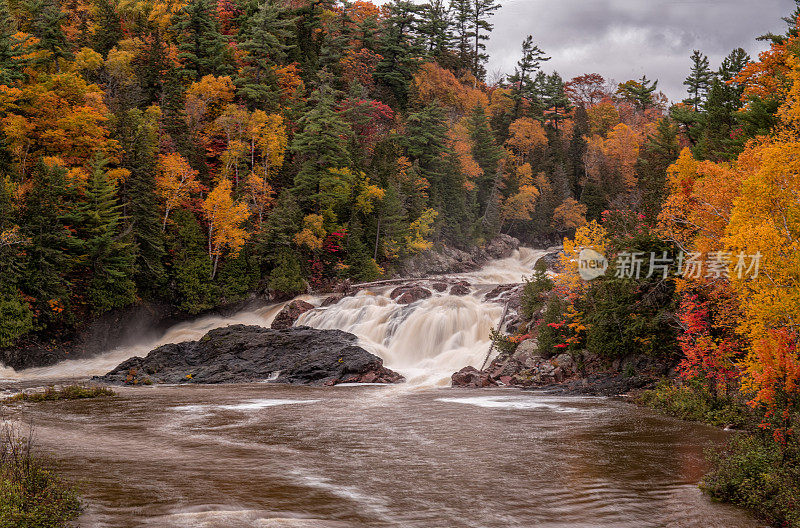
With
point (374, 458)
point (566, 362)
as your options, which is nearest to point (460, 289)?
point (566, 362)

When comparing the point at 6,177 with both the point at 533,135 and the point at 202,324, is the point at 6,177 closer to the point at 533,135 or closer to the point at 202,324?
the point at 202,324

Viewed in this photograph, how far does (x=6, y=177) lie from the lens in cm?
3503

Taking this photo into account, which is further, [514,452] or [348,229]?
[348,229]

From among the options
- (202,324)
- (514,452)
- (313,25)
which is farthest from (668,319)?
(313,25)

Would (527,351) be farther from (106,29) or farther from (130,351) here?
(106,29)

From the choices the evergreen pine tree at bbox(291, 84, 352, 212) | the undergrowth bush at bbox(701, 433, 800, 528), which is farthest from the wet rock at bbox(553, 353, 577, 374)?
the evergreen pine tree at bbox(291, 84, 352, 212)

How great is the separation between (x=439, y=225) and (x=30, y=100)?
38372 mm

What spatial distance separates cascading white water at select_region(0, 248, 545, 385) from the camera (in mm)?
32031

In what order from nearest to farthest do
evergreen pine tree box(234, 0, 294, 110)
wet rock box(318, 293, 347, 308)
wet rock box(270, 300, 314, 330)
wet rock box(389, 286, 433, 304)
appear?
wet rock box(389, 286, 433, 304)
wet rock box(270, 300, 314, 330)
wet rock box(318, 293, 347, 308)
evergreen pine tree box(234, 0, 294, 110)

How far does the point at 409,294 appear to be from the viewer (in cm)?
4000

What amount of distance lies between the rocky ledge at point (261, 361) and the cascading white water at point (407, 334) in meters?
2.06

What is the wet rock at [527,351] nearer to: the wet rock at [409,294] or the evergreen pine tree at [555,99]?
the wet rock at [409,294]

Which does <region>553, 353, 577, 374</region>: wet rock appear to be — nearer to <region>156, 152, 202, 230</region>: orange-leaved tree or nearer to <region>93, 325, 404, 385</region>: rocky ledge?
<region>93, 325, 404, 385</region>: rocky ledge

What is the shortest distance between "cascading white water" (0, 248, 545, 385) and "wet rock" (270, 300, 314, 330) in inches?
31.3
